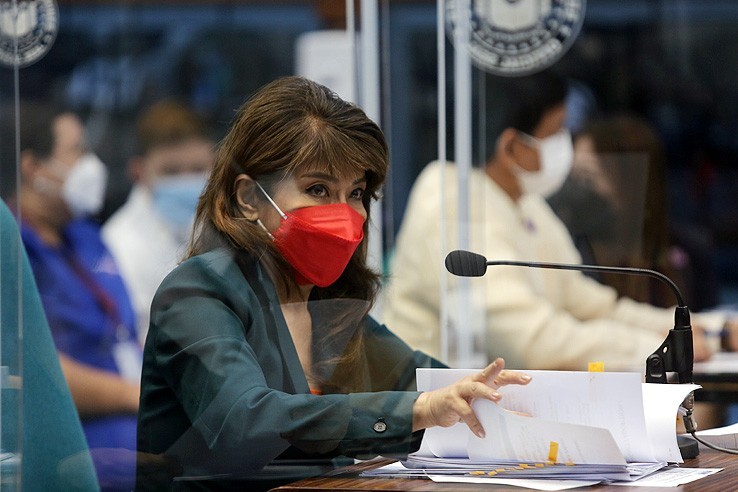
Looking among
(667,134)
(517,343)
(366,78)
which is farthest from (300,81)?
(667,134)

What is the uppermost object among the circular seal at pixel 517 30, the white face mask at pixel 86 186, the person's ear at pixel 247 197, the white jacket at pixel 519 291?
the circular seal at pixel 517 30

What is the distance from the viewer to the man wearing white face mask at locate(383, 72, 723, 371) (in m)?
3.33

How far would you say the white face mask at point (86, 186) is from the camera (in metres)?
2.91

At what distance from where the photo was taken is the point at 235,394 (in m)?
1.69

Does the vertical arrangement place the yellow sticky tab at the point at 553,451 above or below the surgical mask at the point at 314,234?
below

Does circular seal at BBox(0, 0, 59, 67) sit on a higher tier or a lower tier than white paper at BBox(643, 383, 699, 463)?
higher

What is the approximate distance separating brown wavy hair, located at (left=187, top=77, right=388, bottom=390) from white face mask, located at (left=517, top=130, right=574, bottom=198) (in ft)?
6.25

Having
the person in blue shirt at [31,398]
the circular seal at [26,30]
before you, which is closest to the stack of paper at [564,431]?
the person in blue shirt at [31,398]

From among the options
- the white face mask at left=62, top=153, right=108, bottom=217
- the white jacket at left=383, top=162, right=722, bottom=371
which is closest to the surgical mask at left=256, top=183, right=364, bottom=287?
the white face mask at left=62, top=153, right=108, bottom=217

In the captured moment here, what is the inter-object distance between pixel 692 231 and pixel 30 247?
2.47 metres

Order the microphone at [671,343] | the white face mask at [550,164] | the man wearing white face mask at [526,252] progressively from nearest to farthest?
the microphone at [671,343] < the man wearing white face mask at [526,252] < the white face mask at [550,164]

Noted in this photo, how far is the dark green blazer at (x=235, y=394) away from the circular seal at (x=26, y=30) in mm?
477

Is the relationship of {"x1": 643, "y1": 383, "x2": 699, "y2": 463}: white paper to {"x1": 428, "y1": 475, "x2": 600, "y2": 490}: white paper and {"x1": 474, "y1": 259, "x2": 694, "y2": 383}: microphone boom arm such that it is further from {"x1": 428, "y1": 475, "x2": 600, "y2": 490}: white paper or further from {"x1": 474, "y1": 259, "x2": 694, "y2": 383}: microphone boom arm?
{"x1": 428, "y1": 475, "x2": 600, "y2": 490}: white paper

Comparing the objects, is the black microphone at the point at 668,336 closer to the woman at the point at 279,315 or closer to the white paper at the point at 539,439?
the woman at the point at 279,315
